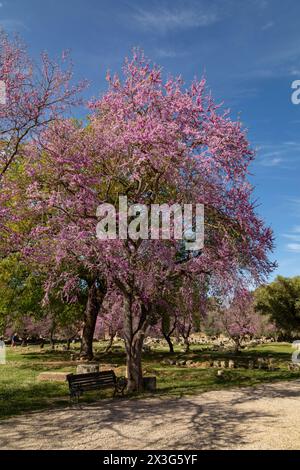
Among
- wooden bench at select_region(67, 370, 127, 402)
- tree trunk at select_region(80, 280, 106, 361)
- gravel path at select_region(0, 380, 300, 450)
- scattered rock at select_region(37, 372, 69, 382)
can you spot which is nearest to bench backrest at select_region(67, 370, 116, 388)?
wooden bench at select_region(67, 370, 127, 402)

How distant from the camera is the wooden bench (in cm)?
1480

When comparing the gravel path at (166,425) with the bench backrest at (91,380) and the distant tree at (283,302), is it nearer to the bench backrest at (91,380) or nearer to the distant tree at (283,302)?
the bench backrest at (91,380)

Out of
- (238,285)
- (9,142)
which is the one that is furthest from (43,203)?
(238,285)

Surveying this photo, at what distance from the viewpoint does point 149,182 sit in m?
18.7

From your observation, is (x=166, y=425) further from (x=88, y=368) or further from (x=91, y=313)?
(x=91, y=313)

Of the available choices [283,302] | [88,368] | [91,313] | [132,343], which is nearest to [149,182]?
[132,343]

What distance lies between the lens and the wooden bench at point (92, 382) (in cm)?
1480

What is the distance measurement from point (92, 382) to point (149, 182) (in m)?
8.38

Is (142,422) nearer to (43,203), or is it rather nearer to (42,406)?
(42,406)

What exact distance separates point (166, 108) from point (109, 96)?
2.90 meters

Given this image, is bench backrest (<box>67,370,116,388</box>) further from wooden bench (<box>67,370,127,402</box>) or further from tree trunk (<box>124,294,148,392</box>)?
tree trunk (<box>124,294,148,392</box>)

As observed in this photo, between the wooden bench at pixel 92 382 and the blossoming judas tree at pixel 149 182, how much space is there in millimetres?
1080

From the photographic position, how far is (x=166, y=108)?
18.0m

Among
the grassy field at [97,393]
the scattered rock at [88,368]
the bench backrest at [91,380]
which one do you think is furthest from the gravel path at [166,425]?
the scattered rock at [88,368]
